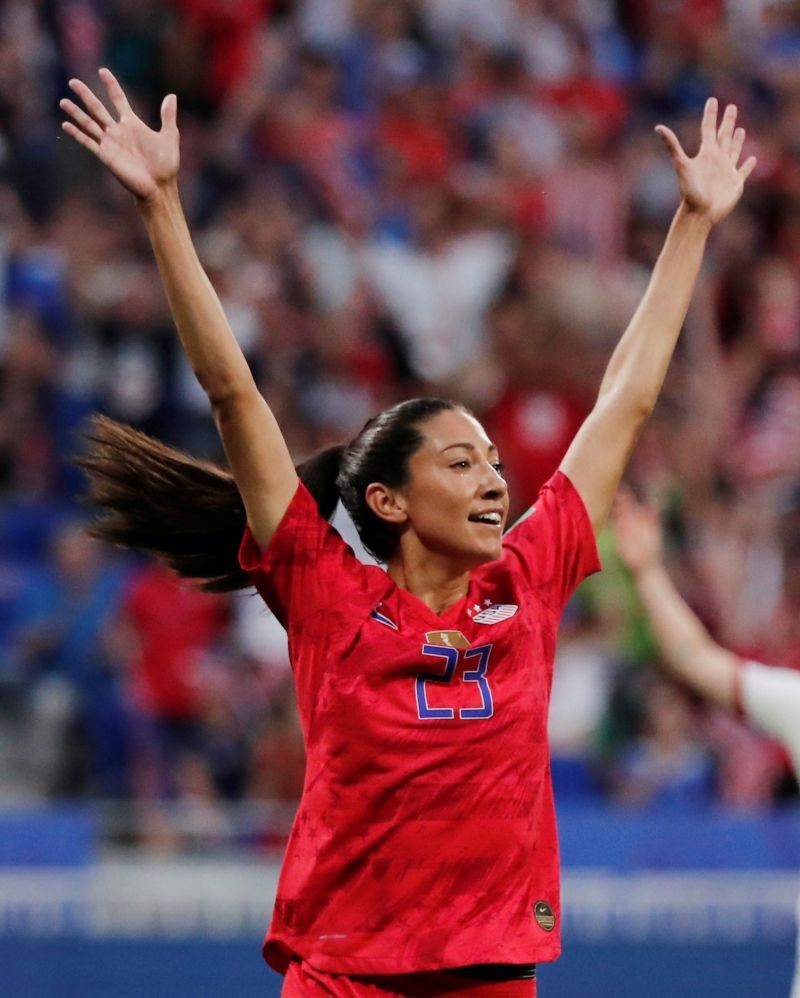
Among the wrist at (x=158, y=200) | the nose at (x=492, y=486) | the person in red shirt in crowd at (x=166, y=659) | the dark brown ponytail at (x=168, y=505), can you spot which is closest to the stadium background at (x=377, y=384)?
the person in red shirt in crowd at (x=166, y=659)

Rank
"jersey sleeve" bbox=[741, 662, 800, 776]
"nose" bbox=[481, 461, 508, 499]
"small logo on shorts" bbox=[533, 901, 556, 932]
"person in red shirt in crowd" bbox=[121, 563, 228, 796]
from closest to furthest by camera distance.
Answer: "small logo on shorts" bbox=[533, 901, 556, 932] < "nose" bbox=[481, 461, 508, 499] < "jersey sleeve" bbox=[741, 662, 800, 776] < "person in red shirt in crowd" bbox=[121, 563, 228, 796]

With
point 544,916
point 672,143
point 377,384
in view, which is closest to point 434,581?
point 544,916

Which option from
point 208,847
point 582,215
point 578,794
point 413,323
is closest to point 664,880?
point 578,794

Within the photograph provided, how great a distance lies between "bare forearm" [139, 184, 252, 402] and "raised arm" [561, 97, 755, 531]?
2.53 ft

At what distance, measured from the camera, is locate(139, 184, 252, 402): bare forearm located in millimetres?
3143

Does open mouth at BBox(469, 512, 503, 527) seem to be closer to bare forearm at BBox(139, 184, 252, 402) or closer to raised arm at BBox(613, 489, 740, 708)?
bare forearm at BBox(139, 184, 252, 402)

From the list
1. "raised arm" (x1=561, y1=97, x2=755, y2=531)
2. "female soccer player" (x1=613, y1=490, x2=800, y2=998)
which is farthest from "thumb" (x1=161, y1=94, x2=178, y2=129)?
"female soccer player" (x1=613, y1=490, x2=800, y2=998)

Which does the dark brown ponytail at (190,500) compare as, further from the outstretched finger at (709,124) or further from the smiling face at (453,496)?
the outstretched finger at (709,124)

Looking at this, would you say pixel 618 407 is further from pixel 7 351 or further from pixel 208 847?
pixel 7 351

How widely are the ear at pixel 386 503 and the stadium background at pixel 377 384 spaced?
3.33 metres

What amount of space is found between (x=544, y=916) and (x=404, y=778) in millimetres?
350

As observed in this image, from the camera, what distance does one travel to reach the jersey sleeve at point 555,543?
3520 mm

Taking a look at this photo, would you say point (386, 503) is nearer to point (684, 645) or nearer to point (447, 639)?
point (447, 639)

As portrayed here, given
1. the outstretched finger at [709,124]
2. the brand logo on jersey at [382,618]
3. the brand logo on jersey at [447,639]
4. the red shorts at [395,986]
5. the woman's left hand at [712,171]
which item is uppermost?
the outstretched finger at [709,124]
